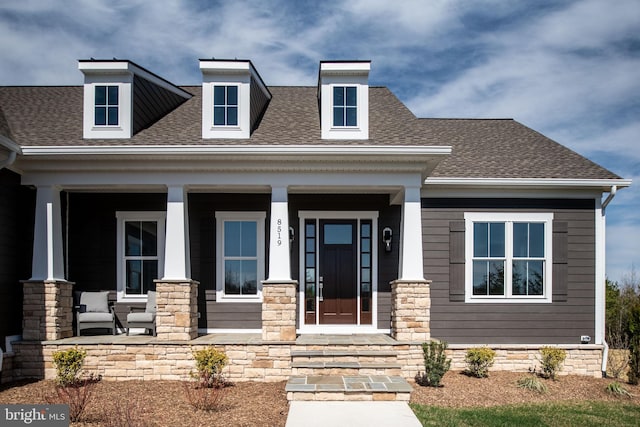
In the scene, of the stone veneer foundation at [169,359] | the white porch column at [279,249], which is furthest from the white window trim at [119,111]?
the stone veneer foundation at [169,359]

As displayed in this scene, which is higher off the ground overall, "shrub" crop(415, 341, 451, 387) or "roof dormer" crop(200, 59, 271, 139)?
"roof dormer" crop(200, 59, 271, 139)

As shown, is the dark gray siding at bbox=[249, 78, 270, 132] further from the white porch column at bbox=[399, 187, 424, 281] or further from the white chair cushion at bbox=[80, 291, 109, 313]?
the white chair cushion at bbox=[80, 291, 109, 313]

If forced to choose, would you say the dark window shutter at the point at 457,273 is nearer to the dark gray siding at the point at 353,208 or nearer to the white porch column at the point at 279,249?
the dark gray siding at the point at 353,208

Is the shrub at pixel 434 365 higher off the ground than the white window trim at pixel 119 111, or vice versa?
the white window trim at pixel 119 111

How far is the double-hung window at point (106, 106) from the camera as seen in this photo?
970 cm

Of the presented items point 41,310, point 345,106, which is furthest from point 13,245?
point 345,106

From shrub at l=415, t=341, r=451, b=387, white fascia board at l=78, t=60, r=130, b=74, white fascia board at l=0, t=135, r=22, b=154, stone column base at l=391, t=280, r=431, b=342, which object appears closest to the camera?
white fascia board at l=0, t=135, r=22, b=154

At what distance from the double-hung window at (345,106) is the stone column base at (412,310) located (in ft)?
10.3

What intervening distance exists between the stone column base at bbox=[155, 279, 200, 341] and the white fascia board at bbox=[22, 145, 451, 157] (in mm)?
2284

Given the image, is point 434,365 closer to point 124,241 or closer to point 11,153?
point 124,241

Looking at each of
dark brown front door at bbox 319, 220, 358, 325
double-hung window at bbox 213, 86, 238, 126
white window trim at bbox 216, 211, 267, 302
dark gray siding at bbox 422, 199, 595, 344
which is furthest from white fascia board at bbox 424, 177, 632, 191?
double-hung window at bbox 213, 86, 238, 126

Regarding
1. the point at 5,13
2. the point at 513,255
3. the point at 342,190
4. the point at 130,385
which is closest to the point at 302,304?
the point at 342,190

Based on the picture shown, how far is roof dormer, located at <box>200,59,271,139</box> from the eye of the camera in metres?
9.63

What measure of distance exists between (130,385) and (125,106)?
16.4ft
